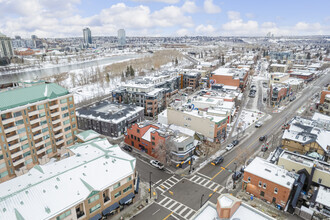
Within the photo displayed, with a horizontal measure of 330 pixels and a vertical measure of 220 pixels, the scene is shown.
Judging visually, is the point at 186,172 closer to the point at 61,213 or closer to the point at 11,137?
the point at 61,213

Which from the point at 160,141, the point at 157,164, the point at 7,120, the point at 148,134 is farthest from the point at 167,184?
the point at 7,120

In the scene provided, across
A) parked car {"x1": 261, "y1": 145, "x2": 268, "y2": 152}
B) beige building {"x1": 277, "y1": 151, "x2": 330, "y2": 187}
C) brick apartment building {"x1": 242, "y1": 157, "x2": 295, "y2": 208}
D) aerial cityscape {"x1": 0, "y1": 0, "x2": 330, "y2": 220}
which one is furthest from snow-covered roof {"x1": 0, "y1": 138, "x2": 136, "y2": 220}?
parked car {"x1": 261, "y1": 145, "x2": 268, "y2": 152}

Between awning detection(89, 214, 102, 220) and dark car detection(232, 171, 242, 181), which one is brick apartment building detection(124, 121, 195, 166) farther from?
awning detection(89, 214, 102, 220)

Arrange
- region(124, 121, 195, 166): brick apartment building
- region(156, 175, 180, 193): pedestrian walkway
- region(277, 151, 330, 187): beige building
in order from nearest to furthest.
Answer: region(277, 151, 330, 187): beige building
region(156, 175, 180, 193): pedestrian walkway
region(124, 121, 195, 166): brick apartment building

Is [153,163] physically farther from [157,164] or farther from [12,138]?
[12,138]

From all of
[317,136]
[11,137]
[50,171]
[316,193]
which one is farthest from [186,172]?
[11,137]

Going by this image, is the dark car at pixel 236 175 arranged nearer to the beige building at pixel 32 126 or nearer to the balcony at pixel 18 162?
the beige building at pixel 32 126
